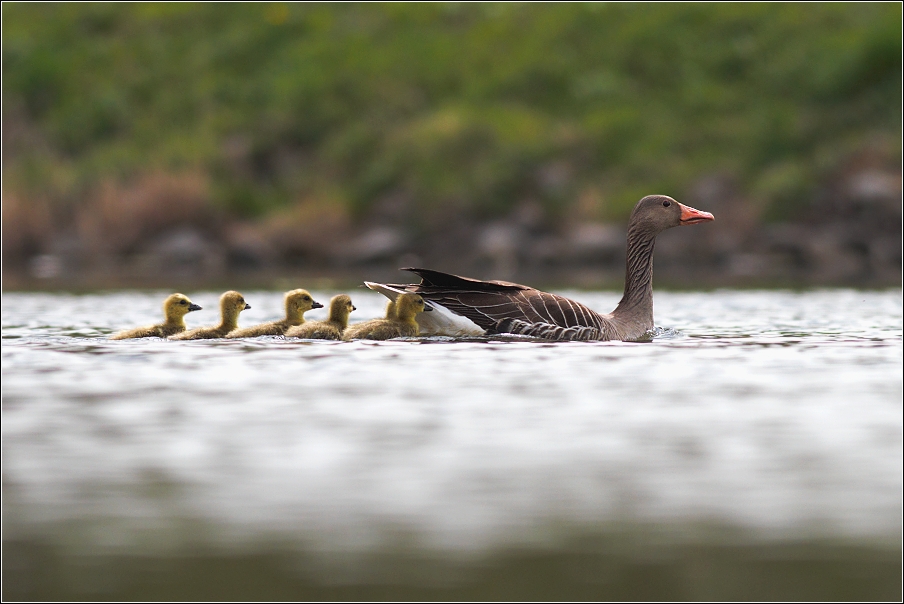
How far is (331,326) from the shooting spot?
12.6 meters

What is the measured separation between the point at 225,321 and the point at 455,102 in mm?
26582

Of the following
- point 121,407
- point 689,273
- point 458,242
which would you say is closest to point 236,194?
point 458,242

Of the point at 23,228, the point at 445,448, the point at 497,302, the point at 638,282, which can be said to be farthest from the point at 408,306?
the point at 23,228

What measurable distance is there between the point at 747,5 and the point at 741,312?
1039 inches

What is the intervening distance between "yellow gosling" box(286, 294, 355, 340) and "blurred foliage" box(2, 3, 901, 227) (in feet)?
66.8

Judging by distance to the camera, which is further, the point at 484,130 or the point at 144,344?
the point at 484,130

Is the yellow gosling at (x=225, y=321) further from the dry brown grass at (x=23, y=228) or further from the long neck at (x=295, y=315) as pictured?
the dry brown grass at (x=23, y=228)

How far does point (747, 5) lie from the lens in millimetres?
40188

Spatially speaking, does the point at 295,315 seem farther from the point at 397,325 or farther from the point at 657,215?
the point at 657,215

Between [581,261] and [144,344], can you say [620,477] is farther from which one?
[581,261]

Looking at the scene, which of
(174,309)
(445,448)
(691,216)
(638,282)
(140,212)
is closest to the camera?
(445,448)

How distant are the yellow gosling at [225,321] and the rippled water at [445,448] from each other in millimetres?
315

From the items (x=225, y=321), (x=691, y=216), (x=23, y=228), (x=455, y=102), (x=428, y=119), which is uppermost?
(x=455, y=102)

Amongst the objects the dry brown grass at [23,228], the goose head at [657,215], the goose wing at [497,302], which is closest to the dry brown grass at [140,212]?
the dry brown grass at [23,228]
